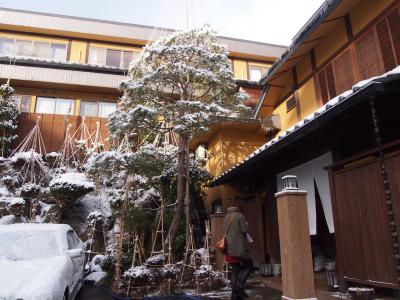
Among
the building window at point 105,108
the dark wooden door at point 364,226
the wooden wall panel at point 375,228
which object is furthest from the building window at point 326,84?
the building window at point 105,108

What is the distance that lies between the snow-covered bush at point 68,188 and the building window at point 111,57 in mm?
9740

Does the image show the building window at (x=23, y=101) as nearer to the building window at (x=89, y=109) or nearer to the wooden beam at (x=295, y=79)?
the building window at (x=89, y=109)

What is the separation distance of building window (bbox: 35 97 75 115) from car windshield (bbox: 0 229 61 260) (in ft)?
45.0

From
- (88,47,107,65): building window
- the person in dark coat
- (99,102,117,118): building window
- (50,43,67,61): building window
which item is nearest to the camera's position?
the person in dark coat

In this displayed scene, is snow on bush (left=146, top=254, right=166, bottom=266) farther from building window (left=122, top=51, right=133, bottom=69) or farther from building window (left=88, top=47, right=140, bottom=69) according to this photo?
building window (left=122, top=51, right=133, bottom=69)

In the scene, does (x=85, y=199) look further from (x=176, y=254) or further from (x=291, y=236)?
(x=291, y=236)

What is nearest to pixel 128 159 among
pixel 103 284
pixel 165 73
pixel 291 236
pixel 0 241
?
pixel 165 73

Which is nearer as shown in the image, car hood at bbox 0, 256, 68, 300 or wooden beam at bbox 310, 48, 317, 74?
car hood at bbox 0, 256, 68, 300

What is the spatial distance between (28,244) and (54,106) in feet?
48.0

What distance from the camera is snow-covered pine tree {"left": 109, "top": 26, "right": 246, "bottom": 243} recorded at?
930 centimetres

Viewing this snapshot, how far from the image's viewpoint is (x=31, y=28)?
65.5ft

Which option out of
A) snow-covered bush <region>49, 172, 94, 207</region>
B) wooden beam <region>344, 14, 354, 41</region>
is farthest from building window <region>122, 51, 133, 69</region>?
wooden beam <region>344, 14, 354, 41</region>

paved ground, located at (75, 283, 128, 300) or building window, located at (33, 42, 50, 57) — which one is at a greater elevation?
building window, located at (33, 42, 50, 57)

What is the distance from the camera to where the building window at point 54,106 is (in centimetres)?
1873
